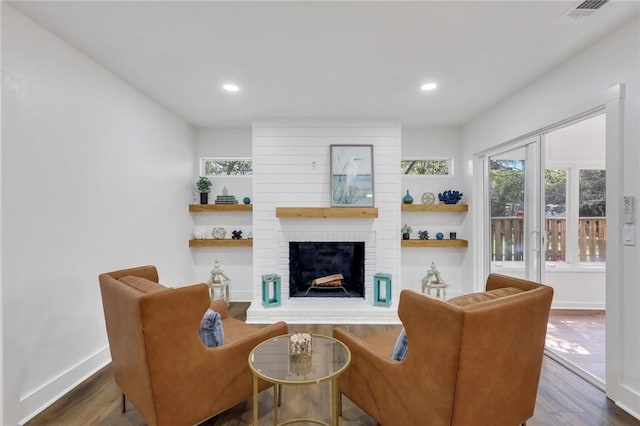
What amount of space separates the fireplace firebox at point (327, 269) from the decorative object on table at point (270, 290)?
35cm

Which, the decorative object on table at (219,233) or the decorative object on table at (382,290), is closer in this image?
the decorative object on table at (382,290)

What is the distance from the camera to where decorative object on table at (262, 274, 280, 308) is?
3.66 meters

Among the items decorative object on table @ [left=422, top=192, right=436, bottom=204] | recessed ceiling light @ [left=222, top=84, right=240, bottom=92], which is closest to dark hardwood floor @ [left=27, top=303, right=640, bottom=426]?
decorative object on table @ [left=422, top=192, right=436, bottom=204]

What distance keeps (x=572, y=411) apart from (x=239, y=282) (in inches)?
153

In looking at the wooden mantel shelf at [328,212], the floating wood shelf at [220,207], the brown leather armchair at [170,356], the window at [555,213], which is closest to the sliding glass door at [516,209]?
the window at [555,213]

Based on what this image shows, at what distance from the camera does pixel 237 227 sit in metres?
4.44

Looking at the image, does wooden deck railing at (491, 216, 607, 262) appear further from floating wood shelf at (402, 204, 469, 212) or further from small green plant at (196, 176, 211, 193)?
small green plant at (196, 176, 211, 193)

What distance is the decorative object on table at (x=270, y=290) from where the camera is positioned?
3662 mm

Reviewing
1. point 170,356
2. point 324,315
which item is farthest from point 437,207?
point 170,356

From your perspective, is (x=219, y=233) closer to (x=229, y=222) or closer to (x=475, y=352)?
(x=229, y=222)

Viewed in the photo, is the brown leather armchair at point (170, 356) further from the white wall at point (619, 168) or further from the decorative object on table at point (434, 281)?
the decorative object on table at point (434, 281)

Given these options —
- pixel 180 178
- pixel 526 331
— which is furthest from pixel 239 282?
pixel 526 331

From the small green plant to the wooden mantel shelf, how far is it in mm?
1299

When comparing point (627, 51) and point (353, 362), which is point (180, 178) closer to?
point (353, 362)
